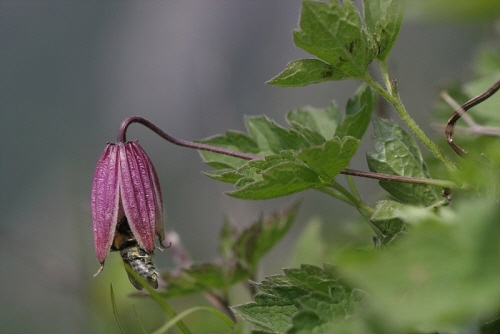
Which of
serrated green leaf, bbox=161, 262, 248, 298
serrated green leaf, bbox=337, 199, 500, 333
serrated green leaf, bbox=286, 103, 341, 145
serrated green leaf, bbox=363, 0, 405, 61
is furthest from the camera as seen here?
serrated green leaf, bbox=161, 262, 248, 298

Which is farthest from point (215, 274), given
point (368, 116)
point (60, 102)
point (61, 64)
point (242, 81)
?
point (61, 64)

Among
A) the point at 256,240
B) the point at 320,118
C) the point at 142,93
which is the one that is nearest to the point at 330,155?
the point at 320,118

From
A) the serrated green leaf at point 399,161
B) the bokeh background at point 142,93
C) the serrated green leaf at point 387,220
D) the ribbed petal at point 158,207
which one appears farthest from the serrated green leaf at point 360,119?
the bokeh background at point 142,93

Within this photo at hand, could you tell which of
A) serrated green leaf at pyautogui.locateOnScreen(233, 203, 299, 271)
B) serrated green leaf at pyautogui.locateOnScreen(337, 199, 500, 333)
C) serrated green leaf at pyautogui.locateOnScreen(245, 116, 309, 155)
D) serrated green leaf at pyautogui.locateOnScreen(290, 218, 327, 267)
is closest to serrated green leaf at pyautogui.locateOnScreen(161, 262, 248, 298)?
serrated green leaf at pyautogui.locateOnScreen(233, 203, 299, 271)

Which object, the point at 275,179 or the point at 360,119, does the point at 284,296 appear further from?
the point at 360,119

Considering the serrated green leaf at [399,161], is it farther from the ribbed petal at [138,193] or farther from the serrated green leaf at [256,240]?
the serrated green leaf at [256,240]

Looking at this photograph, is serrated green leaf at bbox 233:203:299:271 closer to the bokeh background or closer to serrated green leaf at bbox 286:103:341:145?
serrated green leaf at bbox 286:103:341:145
